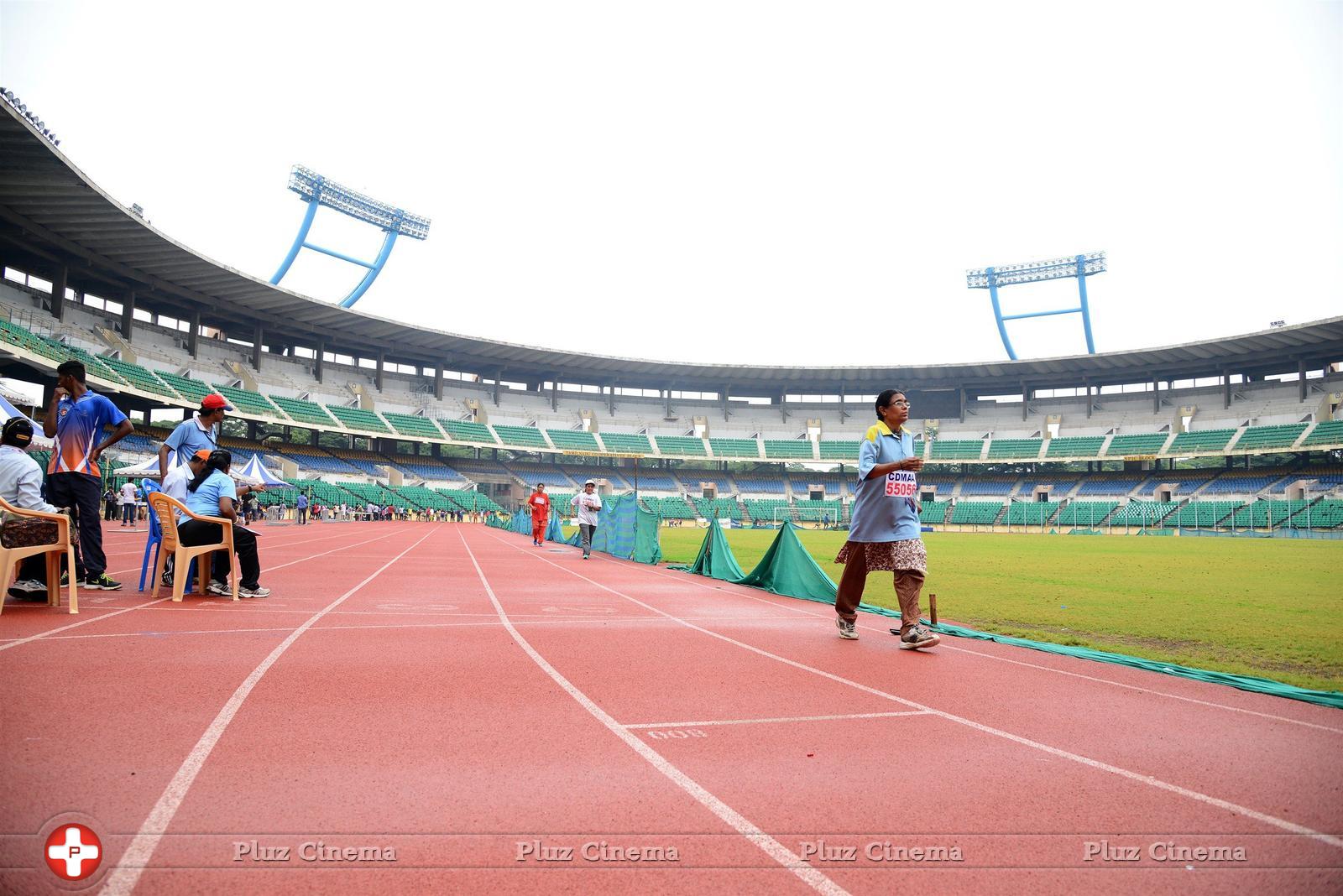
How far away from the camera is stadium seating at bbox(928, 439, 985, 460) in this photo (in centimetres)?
5288

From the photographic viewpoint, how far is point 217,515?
6.88m

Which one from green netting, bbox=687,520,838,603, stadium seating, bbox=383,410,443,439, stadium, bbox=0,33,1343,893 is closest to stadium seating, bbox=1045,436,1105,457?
stadium, bbox=0,33,1343,893

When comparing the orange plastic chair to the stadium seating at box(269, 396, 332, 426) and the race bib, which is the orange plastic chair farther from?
the stadium seating at box(269, 396, 332, 426)

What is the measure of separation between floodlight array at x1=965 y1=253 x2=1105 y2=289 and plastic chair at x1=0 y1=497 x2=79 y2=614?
195ft

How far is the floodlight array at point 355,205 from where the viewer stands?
45062 millimetres

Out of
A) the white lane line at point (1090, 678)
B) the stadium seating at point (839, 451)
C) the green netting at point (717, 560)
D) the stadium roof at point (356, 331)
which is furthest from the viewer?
the stadium seating at point (839, 451)

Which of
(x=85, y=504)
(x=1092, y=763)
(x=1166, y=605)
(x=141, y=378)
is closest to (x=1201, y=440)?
(x=1166, y=605)

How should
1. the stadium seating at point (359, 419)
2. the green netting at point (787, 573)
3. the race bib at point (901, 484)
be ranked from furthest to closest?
the stadium seating at point (359, 419), the green netting at point (787, 573), the race bib at point (901, 484)

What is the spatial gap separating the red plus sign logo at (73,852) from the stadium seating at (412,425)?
48201 mm

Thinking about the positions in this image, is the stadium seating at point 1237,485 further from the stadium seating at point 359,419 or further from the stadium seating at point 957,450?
the stadium seating at point 359,419

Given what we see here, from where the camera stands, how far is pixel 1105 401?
5325cm

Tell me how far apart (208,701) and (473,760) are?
163 centimetres

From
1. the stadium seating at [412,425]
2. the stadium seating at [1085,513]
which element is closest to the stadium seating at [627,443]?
the stadium seating at [412,425]

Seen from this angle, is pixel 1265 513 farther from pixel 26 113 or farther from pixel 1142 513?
pixel 26 113
